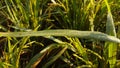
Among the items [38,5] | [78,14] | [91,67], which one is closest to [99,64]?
[91,67]

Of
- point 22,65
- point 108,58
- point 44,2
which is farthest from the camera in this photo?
point 44,2

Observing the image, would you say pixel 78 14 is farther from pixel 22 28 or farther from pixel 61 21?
pixel 22 28

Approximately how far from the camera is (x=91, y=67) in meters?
0.72

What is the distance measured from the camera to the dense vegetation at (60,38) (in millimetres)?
716

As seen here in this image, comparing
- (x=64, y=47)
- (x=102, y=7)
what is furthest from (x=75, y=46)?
(x=102, y=7)

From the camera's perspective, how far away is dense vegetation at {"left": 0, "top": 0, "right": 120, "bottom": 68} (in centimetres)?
72

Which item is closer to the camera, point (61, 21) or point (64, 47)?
point (64, 47)

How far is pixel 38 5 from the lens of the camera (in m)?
0.86

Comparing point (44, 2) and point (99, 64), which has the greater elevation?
point (44, 2)

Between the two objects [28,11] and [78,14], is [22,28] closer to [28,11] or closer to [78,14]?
[28,11]

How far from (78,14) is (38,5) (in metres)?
0.15

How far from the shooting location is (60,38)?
2.69 feet

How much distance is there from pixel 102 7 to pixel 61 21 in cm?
16

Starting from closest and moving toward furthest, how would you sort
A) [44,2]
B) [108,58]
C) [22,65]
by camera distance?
[108,58] < [22,65] < [44,2]
